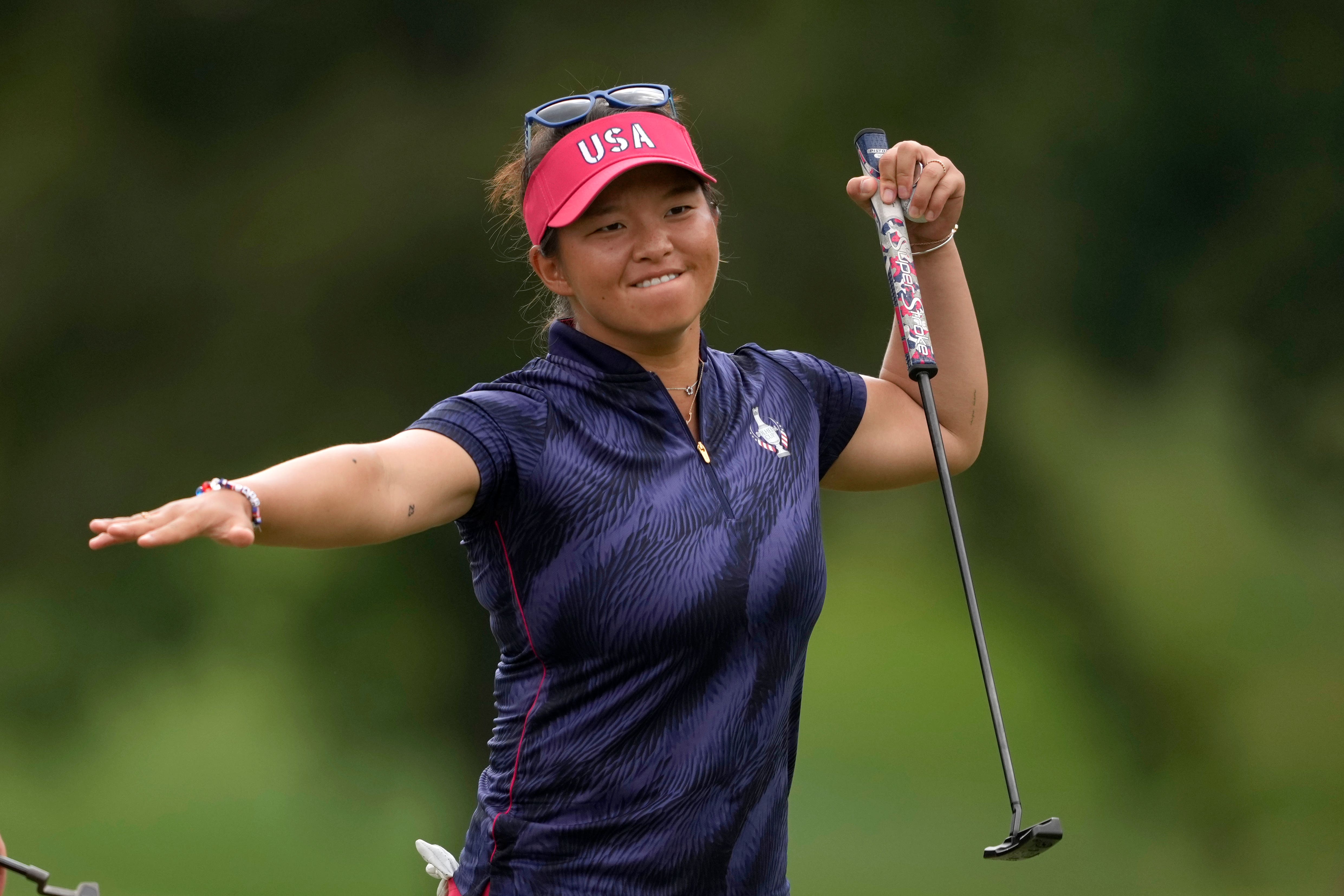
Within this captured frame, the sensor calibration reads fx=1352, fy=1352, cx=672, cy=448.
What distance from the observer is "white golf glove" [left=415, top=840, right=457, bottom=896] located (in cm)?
152

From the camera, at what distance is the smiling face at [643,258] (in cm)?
142

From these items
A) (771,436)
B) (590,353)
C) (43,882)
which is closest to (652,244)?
(590,353)

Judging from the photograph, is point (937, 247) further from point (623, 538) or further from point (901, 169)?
point (623, 538)

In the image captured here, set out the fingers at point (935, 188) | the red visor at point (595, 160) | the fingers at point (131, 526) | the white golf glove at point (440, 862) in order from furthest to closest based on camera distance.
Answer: the fingers at point (935, 188) → the white golf glove at point (440, 862) → the red visor at point (595, 160) → the fingers at point (131, 526)

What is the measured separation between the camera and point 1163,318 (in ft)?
9.84

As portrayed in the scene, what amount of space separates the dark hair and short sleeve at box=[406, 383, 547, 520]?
21cm

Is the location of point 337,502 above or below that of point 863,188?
below

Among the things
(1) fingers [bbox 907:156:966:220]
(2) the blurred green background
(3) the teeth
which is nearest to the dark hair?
(3) the teeth

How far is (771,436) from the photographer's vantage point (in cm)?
148

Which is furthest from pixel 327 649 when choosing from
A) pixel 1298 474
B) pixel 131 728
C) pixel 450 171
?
pixel 1298 474

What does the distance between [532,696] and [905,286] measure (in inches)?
26.4

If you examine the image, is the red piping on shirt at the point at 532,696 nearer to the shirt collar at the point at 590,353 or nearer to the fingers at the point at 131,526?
the shirt collar at the point at 590,353

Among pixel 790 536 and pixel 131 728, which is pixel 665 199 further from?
pixel 131 728

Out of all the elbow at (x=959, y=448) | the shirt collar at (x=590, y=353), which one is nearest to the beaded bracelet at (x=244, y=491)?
the shirt collar at (x=590, y=353)
